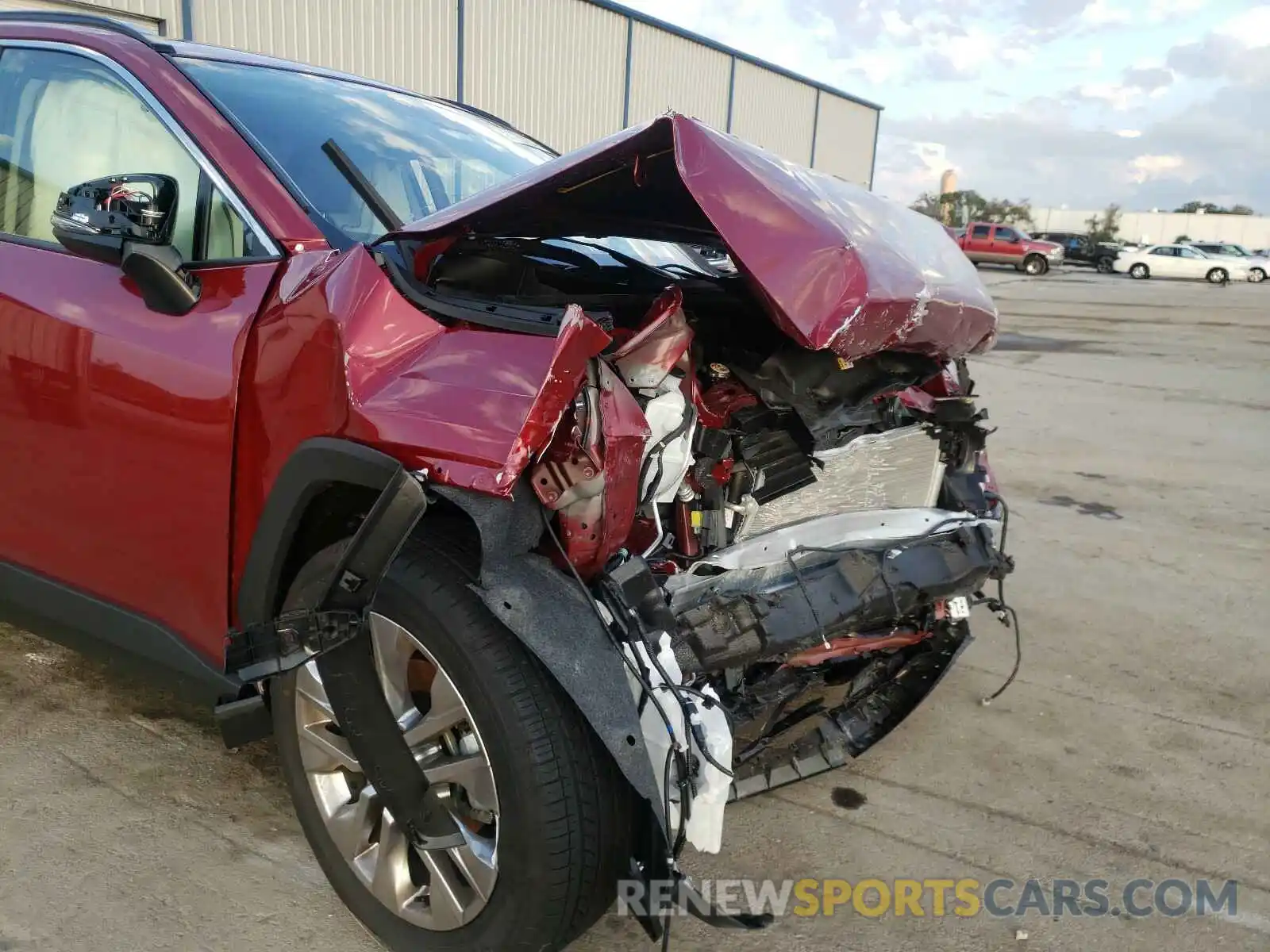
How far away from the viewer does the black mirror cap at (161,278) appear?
222 centimetres

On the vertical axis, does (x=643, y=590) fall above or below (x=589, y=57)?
below

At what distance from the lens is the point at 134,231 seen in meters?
2.22

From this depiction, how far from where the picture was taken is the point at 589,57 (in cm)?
1891

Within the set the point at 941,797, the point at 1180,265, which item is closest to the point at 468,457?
the point at 941,797

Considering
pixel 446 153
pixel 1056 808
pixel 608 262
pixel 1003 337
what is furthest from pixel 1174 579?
pixel 1003 337

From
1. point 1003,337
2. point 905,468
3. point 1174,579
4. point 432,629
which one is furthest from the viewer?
point 1003,337

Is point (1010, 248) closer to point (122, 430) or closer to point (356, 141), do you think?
point (356, 141)

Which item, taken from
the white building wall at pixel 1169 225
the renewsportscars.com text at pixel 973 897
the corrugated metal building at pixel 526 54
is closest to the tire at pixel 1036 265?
the corrugated metal building at pixel 526 54

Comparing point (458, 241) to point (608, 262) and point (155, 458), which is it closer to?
point (608, 262)

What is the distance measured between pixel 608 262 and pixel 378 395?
110 cm

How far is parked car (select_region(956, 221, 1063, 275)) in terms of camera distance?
119 ft

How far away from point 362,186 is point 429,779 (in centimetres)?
153

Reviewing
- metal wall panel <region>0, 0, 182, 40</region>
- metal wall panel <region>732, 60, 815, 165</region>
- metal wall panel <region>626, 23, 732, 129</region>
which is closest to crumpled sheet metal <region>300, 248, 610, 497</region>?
metal wall panel <region>0, 0, 182, 40</region>

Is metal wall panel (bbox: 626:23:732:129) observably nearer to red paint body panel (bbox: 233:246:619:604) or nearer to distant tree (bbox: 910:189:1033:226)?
red paint body panel (bbox: 233:246:619:604)
